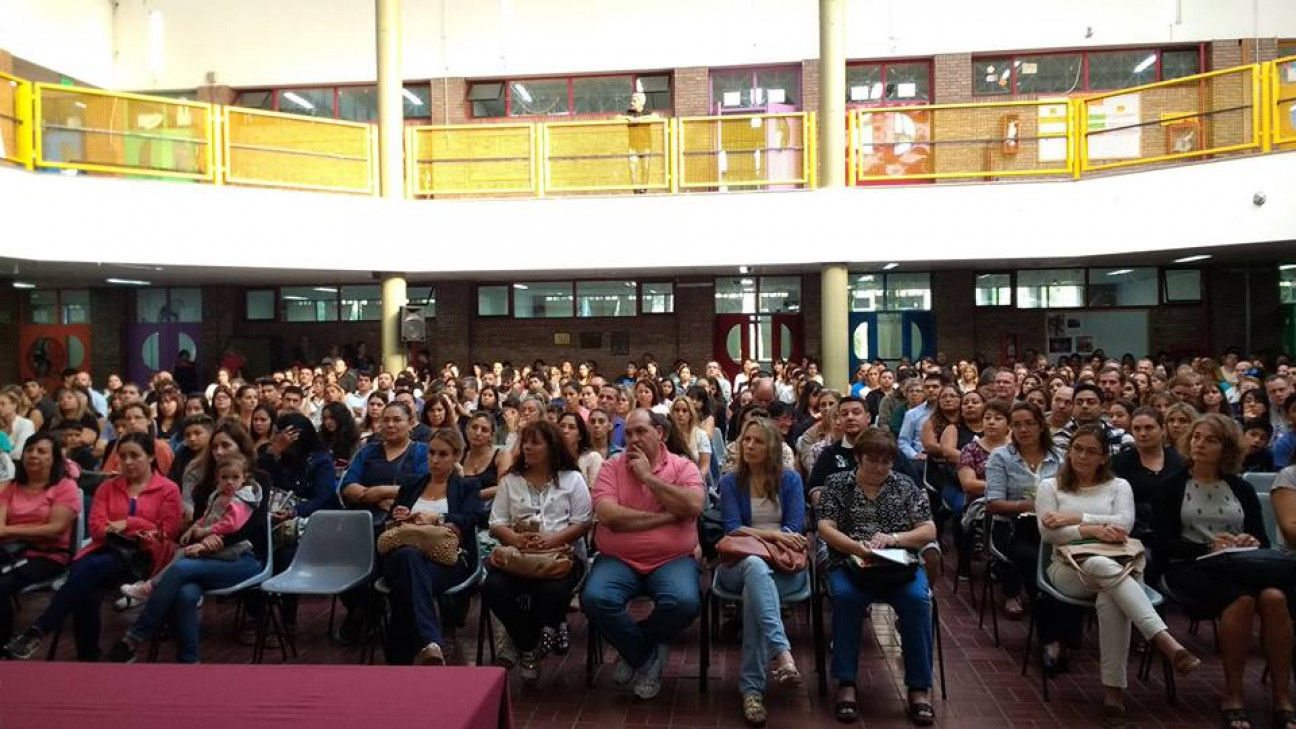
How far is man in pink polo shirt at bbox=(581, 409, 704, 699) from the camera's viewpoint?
478cm

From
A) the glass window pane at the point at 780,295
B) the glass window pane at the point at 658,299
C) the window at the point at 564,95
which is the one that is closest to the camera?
the glass window pane at the point at 780,295

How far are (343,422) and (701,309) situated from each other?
11.1 metres

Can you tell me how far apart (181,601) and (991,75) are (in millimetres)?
16855

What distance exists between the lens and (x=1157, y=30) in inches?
658

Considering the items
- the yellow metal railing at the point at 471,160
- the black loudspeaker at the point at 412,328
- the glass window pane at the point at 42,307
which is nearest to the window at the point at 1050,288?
the yellow metal railing at the point at 471,160

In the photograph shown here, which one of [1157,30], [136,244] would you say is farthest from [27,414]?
[1157,30]

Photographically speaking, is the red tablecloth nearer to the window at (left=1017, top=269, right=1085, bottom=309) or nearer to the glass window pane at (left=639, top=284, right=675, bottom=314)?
the glass window pane at (left=639, top=284, right=675, bottom=314)

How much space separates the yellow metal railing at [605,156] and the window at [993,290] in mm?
6916

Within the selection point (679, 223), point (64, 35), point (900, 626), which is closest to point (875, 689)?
point (900, 626)

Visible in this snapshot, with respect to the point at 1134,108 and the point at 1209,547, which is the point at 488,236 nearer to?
the point at 1134,108

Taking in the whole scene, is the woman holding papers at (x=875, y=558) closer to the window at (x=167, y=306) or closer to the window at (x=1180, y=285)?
the window at (x=1180, y=285)

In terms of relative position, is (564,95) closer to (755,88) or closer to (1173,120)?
(755,88)

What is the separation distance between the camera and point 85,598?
5180 millimetres

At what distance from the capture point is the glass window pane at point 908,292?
57.1 ft
